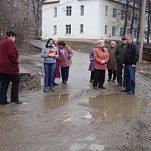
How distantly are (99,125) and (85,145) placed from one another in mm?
1282

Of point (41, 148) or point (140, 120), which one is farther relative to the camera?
point (140, 120)

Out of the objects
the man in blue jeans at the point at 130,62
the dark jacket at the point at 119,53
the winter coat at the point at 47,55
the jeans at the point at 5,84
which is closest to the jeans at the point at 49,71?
the winter coat at the point at 47,55

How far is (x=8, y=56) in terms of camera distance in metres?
7.77

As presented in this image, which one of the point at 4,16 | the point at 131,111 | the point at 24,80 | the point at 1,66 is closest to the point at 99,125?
the point at 131,111

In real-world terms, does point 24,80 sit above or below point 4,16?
below

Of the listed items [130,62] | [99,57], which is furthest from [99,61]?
[130,62]

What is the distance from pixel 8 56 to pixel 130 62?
4.06 metres

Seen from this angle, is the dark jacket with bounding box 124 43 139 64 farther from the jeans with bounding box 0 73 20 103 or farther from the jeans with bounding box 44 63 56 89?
the jeans with bounding box 0 73 20 103

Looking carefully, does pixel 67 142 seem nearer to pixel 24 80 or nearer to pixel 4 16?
Result: pixel 24 80

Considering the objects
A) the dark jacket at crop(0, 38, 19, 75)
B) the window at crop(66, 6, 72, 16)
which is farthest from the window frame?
the dark jacket at crop(0, 38, 19, 75)

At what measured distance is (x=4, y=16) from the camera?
83.9ft

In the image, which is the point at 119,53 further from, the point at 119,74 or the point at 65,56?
the point at 65,56

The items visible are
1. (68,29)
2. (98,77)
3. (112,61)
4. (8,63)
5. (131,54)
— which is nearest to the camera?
(8,63)

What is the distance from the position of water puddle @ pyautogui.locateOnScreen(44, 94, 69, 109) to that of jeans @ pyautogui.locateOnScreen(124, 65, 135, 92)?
2.07 meters
